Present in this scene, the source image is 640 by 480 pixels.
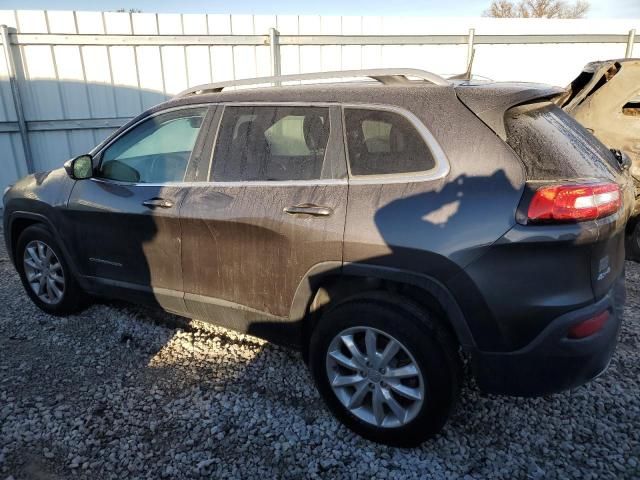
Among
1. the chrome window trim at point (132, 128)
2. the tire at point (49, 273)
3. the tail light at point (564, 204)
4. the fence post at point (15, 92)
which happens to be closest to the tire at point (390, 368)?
the tail light at point (564, 204)

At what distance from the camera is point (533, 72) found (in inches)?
346

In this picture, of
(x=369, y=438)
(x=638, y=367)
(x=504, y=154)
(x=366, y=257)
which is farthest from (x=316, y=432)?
(x=638, y=367)

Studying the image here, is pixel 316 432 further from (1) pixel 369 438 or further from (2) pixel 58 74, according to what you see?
(2) pixel 58 74

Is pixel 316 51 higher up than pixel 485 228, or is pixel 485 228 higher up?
pixel 316 51

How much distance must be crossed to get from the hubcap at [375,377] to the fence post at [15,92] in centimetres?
679

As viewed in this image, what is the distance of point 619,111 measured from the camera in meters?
4.80

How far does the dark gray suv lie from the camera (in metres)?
2.01

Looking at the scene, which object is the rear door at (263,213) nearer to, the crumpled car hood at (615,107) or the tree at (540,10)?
the crumpled car hood at (615,107)

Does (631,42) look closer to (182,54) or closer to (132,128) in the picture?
(182,54)

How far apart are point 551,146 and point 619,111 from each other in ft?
11.1

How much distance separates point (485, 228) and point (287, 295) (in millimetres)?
1110

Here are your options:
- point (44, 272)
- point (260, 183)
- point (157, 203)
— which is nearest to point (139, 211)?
point (157, 203)

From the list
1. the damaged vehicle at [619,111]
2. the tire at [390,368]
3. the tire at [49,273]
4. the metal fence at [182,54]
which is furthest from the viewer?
the metal fence at [182,54]

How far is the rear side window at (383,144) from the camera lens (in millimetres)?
2232
